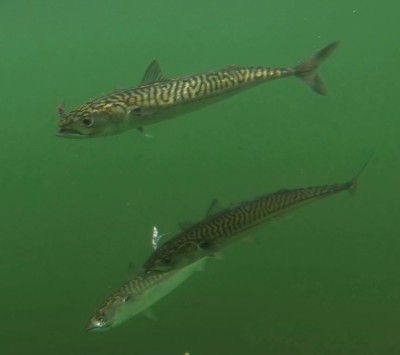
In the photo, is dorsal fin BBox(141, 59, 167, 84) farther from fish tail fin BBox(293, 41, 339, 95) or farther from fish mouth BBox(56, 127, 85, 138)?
fish tail fin BBox(293, 41, 339, 95)

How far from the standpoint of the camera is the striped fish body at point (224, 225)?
2.46 metres

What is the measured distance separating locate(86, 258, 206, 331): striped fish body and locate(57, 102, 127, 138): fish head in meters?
0.77

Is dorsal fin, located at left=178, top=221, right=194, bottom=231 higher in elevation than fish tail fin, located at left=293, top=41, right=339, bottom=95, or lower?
lower

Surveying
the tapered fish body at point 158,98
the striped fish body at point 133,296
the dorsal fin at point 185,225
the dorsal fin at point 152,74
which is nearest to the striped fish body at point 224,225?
the dorsal fin at point 185,225

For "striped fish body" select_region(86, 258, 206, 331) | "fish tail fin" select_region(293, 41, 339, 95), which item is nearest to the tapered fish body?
"fish tail fin" select_region(293, 41, 339, 95)

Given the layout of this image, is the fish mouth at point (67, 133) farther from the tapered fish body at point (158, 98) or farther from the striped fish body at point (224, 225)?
the striped fish body at point (224, 225)

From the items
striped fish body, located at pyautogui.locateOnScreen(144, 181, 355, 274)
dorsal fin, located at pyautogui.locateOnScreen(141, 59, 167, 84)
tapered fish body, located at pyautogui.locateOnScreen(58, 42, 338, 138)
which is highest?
dorsal fin, located at pyautogui.locateOnScreen(141, 59, 167, 84)

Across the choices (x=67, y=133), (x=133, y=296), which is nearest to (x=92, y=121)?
(x=67, y=133)

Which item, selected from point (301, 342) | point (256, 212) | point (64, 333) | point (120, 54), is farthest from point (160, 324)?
point (120, 54)

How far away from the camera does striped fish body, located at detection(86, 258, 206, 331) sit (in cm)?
279

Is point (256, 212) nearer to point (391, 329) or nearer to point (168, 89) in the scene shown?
point (168, 89)

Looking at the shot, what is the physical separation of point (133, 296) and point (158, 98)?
3.37ft

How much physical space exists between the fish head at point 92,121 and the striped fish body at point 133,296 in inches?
30.4

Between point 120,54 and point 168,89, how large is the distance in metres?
8.48
